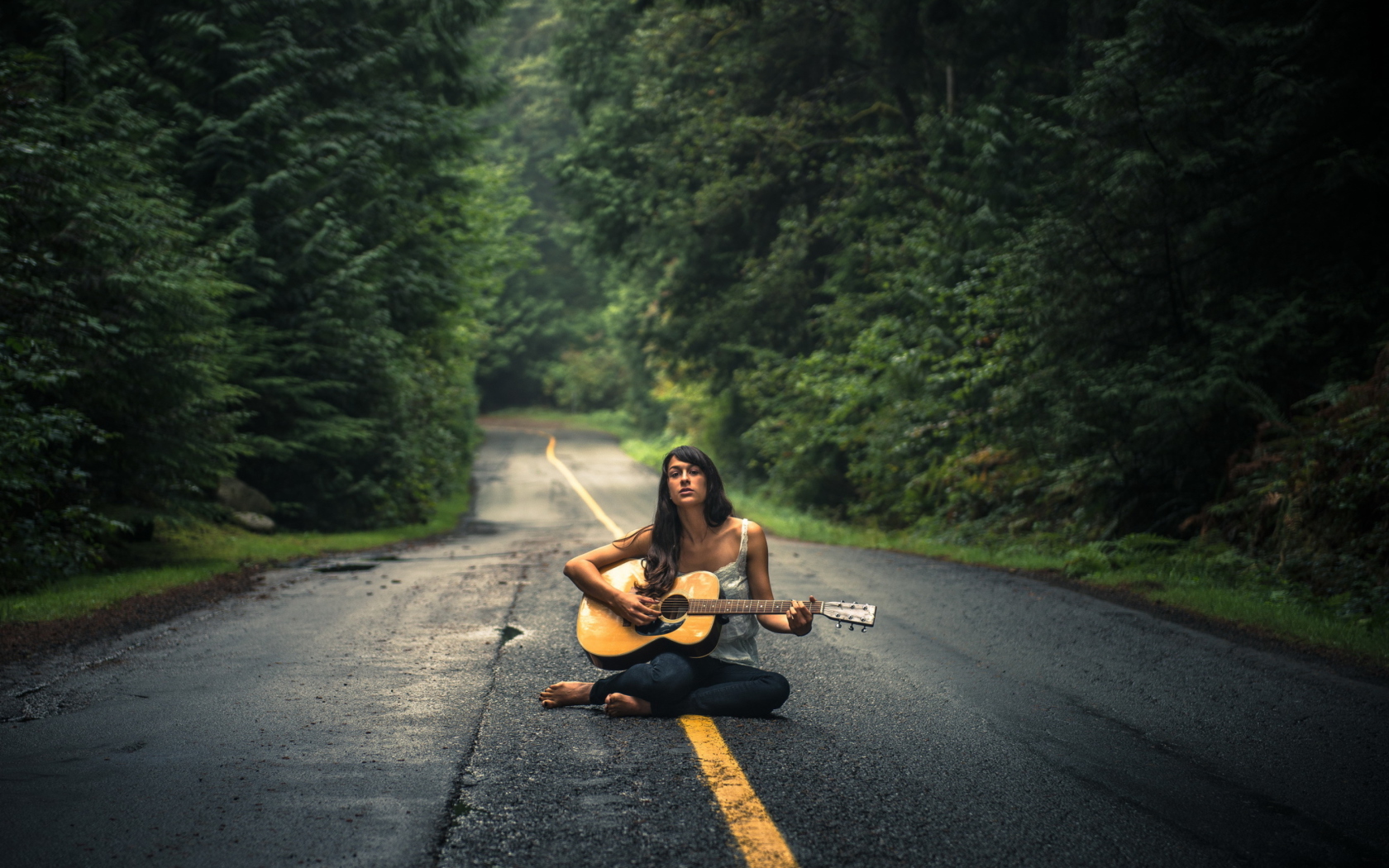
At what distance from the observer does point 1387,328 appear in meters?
11.0

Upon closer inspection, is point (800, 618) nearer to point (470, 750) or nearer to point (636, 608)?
point (636, 608)

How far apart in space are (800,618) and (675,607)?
0.75m

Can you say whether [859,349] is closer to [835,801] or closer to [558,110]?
[835,801]

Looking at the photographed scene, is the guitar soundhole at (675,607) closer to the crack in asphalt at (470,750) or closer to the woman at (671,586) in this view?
the woman at (671,586)

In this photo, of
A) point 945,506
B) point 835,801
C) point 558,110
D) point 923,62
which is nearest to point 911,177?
point 923,62

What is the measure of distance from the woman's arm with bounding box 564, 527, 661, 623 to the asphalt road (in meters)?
0.54

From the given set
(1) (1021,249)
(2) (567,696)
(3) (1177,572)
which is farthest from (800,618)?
(1) (1021,249)

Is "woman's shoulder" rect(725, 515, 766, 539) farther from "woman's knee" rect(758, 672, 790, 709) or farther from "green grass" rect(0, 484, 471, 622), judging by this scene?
"green grass" rect(0, 484, 471, 622)

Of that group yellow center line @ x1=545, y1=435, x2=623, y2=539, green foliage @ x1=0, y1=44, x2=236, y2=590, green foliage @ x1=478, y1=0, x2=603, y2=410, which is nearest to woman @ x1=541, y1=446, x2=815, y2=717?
green foliage @ x1=0, y1=44, x2=236, y2=590

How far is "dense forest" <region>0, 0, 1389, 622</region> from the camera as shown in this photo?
1103 cm

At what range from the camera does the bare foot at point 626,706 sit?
4898 mm

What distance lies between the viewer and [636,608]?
4.90 m

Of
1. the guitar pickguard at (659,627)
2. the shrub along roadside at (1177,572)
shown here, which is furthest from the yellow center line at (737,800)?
the shrub along roadside at (1177,572)

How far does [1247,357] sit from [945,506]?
7.14 meters
